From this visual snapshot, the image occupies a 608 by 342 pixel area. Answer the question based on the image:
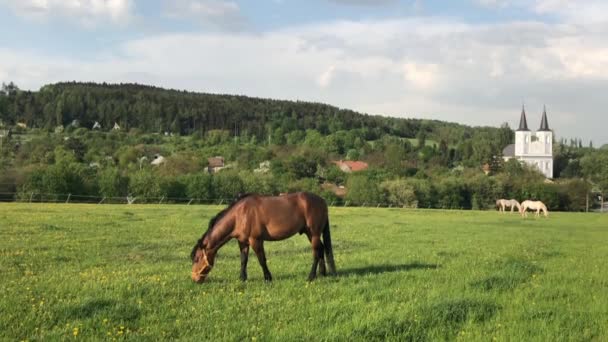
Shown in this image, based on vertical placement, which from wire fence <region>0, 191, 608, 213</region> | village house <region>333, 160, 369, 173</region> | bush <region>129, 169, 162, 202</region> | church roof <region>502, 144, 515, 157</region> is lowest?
wire fence <region>0, 191, 608, 213</region>

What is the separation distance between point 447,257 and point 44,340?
Result: 12.7m

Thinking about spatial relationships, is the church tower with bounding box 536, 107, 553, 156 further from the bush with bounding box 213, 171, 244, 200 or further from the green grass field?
the green grass field

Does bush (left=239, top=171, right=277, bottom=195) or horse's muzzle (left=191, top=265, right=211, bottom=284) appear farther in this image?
bush (left=239, top=171, right=277, bottom=195)

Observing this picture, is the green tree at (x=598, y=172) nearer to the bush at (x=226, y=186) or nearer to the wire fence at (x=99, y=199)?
the wire fence at (x=99, y=199)

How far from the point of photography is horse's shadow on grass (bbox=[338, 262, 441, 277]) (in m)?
12.8

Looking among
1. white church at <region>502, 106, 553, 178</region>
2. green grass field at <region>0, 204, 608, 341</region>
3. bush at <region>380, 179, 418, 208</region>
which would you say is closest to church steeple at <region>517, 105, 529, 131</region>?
white church at <region>502, 106, 553, 178</region>

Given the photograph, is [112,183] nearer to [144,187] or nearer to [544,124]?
[144,187]

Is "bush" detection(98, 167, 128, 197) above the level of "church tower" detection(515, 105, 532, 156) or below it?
below

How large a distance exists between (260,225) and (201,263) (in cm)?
147

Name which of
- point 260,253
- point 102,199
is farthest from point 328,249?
point 102,199

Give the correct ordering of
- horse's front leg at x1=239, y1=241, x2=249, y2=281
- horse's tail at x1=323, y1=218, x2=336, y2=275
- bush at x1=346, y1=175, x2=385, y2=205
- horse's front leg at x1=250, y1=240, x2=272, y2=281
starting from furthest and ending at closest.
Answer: bush at x1=346, y1=175, x2=385, y2=205 → horse's tail at x1=323, y1=218, x2=336, y2=275 → horse's front leg at x1=239, y1=241, x2=249, y2=281 → horse's front leg at x1=250, y1=240, x2=272, y2=281

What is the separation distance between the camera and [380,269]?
13.6m

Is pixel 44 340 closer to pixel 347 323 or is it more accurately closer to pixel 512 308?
pixel 347 323

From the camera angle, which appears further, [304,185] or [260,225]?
[304,185]
